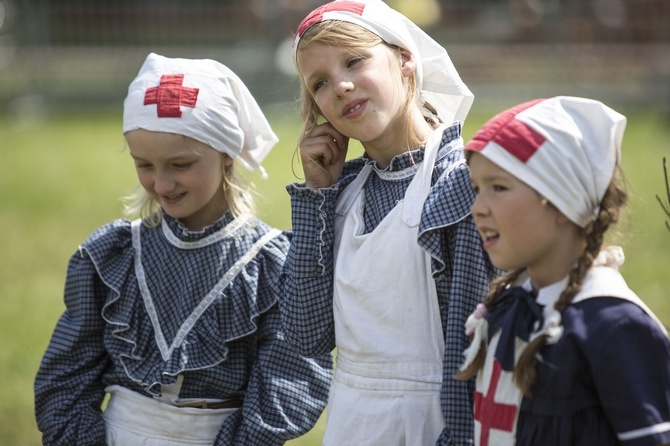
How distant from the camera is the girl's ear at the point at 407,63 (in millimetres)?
3086

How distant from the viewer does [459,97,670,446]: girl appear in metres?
2.27

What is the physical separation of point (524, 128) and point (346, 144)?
899mm

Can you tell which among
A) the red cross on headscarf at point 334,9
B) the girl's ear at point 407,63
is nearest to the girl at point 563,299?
the girl's ear at point 407,63

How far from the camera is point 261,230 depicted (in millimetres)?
3600

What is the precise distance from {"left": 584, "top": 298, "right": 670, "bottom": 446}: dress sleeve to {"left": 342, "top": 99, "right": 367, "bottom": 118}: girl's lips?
1033mm

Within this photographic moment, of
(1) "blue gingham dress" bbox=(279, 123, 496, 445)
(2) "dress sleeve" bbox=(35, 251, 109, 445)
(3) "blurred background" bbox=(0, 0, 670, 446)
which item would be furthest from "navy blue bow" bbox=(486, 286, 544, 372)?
(3) "blurred background" bbox=(0, 0, 670, 446)

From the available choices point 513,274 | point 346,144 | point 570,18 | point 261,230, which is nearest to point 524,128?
point 513,274

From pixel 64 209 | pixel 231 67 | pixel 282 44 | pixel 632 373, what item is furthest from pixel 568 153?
pixel 282 44

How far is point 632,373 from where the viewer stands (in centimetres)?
225

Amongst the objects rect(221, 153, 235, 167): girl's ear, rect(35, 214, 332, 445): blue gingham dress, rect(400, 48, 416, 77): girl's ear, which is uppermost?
rect(400, 48, 416, 77): girl's ear

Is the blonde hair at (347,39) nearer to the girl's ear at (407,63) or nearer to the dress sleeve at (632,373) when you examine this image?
the girl's ear at (407,63)

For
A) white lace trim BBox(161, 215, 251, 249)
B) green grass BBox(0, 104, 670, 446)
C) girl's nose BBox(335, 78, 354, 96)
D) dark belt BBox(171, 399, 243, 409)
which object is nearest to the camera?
girl's nose BBox(335, 78, 354, 96)

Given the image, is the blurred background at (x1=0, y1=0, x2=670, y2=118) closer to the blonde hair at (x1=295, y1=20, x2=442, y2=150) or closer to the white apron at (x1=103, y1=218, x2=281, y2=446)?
the white apron at (x1=103, y1=218, x2=281, y2=446)

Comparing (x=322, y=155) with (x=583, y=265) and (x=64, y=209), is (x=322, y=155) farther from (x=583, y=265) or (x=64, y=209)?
(x=64, y=209)
